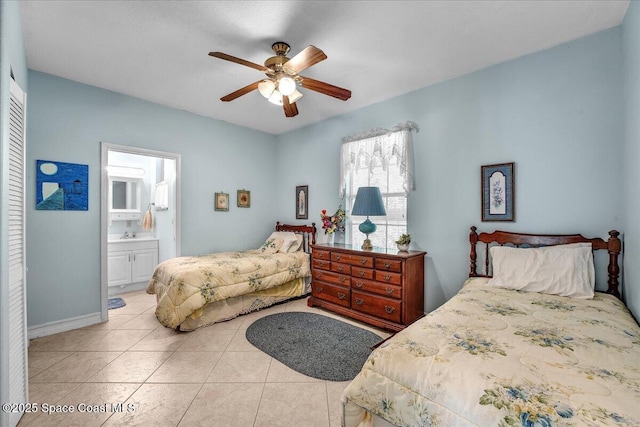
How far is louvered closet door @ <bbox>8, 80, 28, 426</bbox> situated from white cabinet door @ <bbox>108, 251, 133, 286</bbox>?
2777mm

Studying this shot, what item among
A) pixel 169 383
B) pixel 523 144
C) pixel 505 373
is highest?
pixel 523 144

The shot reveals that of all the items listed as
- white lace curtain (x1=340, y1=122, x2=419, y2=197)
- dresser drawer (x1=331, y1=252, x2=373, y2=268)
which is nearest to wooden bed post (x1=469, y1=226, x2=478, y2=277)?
white lace curtain (x1=340, y1=122, x2=419, y2=197)

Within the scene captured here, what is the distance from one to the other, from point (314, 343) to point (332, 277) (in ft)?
3.06

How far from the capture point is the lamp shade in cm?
323

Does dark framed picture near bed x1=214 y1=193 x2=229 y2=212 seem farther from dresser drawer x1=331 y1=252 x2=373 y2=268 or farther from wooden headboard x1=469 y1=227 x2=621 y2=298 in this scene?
wooden headboard x1=469 y1=227 x2=621 y2=298

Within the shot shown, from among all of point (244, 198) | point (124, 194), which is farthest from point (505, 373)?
point (124, 194)

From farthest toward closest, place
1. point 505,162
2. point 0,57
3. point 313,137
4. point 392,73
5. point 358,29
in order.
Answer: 1. point 313,137
2. point 392,73
3. point 505,162
4. point 358,29
5. point 0,57

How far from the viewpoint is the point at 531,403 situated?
2.90ft

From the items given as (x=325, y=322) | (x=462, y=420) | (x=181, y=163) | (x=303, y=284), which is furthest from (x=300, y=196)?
(x=462, y=420)

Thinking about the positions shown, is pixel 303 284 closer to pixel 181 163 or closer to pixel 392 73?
pixel 181 163

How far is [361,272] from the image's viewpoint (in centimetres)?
316

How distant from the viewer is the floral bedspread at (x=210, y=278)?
2859 millimetres

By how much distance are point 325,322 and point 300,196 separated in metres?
2.17

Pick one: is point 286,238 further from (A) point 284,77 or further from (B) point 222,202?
(A) point 284,77
